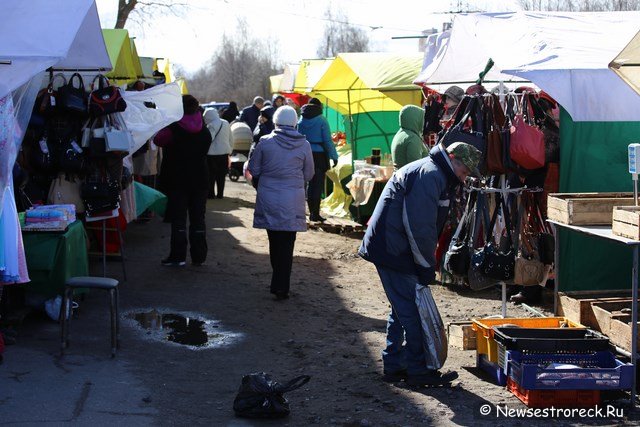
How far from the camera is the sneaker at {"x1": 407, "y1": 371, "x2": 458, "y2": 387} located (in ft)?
23.1

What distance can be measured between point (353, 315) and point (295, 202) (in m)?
1.26

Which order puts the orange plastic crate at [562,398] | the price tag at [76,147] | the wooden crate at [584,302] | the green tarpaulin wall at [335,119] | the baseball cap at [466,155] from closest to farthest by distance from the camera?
the orange plastic crate at [562,398]
the baseball cap at [466,155]
the wooden crate at [584,302]
the price tag at [76,147]
the green tarpaulin wall at [335,119]

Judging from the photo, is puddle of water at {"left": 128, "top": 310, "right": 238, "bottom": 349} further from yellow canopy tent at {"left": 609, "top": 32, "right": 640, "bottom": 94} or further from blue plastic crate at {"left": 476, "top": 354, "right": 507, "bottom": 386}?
yellow canopy tent at {"left": 609, "top": 32, "right": 640, "bottom": 94}

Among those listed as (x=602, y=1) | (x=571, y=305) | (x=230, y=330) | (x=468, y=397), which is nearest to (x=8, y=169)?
(x=230, y=330)

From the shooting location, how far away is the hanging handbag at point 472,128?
8953 mm

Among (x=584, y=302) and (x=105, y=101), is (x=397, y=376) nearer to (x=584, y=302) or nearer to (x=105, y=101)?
(x=584, y=302)

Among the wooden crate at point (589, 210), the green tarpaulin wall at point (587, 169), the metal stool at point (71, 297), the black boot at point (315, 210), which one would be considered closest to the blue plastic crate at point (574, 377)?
the wooden crate at point (589, 210)

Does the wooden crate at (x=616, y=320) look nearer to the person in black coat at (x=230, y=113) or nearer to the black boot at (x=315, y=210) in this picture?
the black boot at (x=315, y=210)

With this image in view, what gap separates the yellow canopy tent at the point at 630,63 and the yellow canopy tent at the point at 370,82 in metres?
8.53

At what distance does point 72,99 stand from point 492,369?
4837 millimetres

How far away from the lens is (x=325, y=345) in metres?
8.48

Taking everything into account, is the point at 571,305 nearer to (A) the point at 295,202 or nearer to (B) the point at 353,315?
(B) the point at 353,315

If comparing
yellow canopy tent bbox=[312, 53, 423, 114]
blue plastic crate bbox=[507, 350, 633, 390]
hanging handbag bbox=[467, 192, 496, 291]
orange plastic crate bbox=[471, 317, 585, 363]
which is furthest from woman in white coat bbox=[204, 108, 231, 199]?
blue plastic crate bbox=[507, 350, 633, 390]

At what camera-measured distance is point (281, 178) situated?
9.91 m
